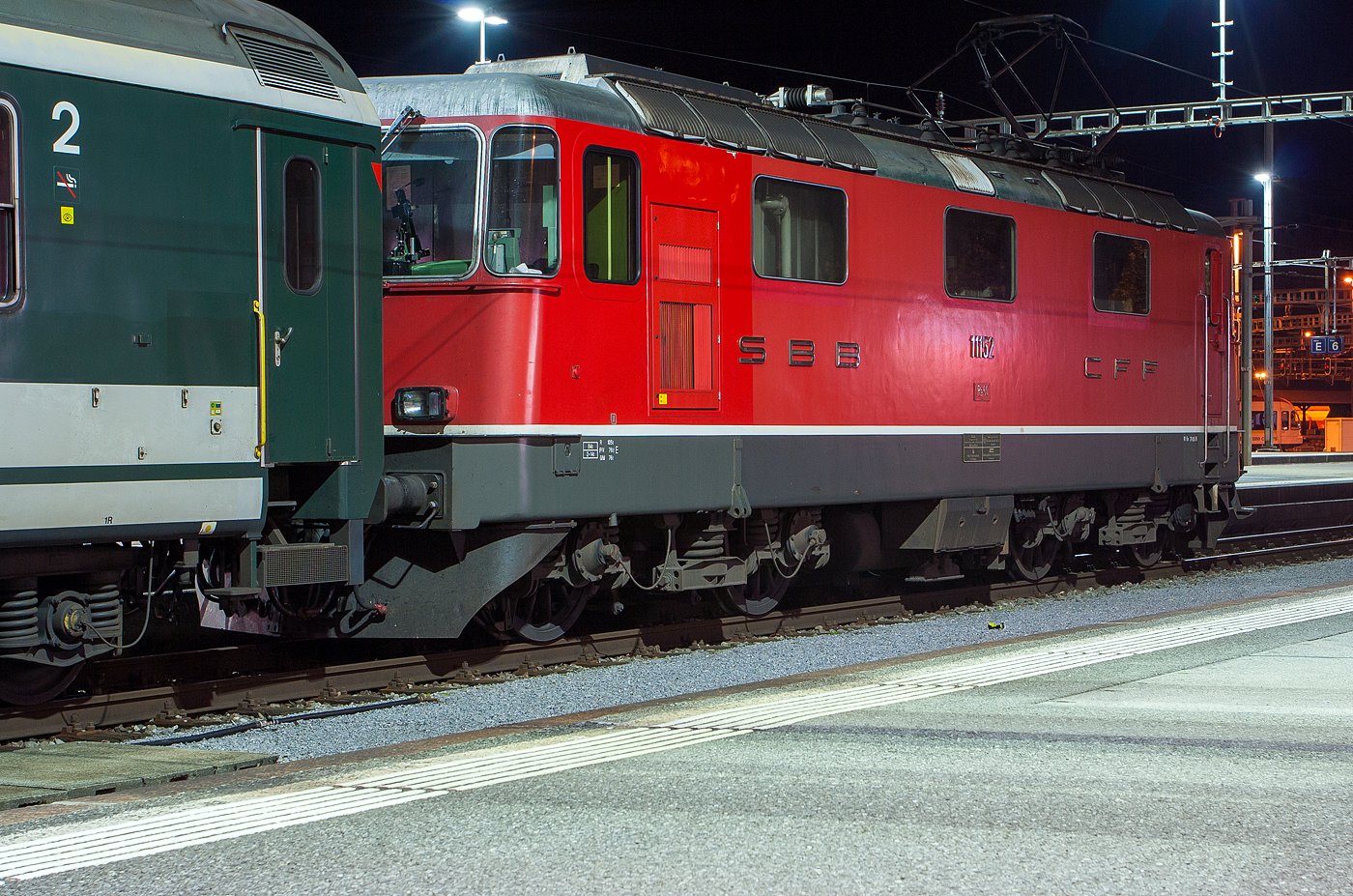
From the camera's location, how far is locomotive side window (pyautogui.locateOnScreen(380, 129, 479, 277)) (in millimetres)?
8961

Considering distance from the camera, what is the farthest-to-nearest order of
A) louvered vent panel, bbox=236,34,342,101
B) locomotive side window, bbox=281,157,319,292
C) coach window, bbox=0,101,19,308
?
locomotive side window, bbox=281,157,319,292
louvered vent panel, bbox=236,34,342,101
coach window, bbox=0,101,19,308

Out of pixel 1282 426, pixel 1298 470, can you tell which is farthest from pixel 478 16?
pixel 1282 426

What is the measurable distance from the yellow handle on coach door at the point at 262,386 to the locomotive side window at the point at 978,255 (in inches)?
259

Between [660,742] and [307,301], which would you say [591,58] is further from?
[660,742]

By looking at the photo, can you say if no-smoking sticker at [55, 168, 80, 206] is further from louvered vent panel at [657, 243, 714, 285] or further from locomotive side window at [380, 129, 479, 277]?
louvered vent panel at [657, 243, 714, 285]

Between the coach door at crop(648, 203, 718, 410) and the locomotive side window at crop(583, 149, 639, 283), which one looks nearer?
the locomotive side window at crop(583, 149, 639, 283)

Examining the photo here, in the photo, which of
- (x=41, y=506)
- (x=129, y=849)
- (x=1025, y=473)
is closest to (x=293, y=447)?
(x=41, y=506)

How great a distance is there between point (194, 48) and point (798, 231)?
4.82 m

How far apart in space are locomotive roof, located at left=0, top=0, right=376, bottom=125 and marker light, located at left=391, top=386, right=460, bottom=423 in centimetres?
159

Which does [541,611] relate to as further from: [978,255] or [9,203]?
[978,255]

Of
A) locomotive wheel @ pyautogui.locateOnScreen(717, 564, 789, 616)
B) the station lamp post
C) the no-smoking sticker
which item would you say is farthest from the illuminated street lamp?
the station lamp post

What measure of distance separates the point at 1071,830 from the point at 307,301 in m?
4.93

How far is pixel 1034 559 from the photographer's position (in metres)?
14.6

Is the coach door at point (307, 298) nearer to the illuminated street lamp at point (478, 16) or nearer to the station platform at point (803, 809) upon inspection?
the station platform at point (803, 809)
